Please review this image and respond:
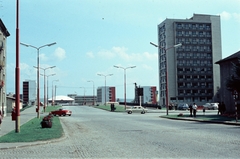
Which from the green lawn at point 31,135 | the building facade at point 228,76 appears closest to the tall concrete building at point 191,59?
the building facade at point 228,76

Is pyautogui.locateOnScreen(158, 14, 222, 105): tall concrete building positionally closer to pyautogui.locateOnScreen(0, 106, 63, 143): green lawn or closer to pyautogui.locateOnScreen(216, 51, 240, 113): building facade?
pyautogui.locateOnScreen(216, 51, 240, 113): building facade

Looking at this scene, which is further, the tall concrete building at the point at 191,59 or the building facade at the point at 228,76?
the tall concrete building at the point at 191,59

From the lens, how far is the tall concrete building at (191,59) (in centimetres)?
11406

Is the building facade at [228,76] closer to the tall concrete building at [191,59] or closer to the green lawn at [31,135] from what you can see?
the green lawn at [31,135]

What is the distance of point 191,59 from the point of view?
116125 mm

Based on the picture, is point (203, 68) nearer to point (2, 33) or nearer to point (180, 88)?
point (180, 88)

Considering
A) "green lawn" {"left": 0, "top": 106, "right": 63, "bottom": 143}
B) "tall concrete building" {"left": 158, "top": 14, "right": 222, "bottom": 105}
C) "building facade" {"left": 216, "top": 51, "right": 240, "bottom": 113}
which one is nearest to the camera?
"green lawn" {"left": 0, "top": 106, "right": 63, "bottom": 143}

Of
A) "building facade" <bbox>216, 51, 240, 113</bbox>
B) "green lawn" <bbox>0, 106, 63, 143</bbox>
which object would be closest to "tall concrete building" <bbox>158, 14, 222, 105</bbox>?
"building facade" <bbox>216, 51, 240, 113</bbox>

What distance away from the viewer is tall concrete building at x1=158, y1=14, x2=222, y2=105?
374 feet

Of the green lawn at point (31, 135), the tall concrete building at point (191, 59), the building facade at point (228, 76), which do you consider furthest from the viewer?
the tall concrete building at point (191, 59)

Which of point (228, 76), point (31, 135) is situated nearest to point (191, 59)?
point (228, 76)

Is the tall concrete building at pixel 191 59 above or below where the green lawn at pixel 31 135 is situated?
above

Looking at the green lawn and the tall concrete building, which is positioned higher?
the tall concrete building

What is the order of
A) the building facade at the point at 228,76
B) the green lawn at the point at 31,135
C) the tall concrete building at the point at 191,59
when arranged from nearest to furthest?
the green lawn at the point at 31,135 < the building facade at the point at 228,76 < the tall concrete building at the point at 191,59
